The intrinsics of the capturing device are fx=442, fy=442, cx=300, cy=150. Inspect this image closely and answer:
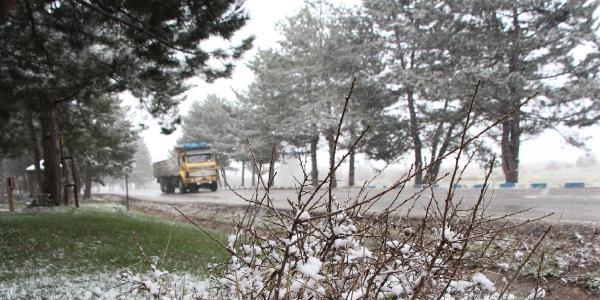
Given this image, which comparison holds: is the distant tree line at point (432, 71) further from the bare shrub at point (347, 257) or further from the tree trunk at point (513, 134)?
the bare shrub at point (347, 257)

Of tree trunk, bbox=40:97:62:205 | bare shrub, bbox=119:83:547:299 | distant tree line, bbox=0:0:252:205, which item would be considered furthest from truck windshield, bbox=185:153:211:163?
bare shrub, bbox=119:83:547:299

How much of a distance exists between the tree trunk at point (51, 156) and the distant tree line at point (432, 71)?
980 centimetres

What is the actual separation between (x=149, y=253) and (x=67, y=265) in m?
1.42

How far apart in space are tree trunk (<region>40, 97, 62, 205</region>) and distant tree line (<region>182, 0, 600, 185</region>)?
9.80m

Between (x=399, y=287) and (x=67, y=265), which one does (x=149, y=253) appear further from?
(x=399, y=287)

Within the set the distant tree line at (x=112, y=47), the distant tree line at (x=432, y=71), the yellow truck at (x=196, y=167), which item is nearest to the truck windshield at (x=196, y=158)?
the yellow truck at (x=196, y=167)

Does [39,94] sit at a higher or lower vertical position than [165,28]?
lower

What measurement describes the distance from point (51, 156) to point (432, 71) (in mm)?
16132

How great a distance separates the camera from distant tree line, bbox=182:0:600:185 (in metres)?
18.1

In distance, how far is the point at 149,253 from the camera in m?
7.88

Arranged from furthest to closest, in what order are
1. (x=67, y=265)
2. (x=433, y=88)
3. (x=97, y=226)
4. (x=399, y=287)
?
(x=433, y=88)
(x=97, y=226)
(x=67, y=265)
(x=399, y=287)

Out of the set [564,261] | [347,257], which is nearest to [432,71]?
[564,261]

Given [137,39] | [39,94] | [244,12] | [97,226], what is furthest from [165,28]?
[97,226]

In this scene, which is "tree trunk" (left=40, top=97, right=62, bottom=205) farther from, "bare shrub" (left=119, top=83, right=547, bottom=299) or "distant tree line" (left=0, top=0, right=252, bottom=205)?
"bare shrub" (left=119, top=83, right=547, bottom=299)
